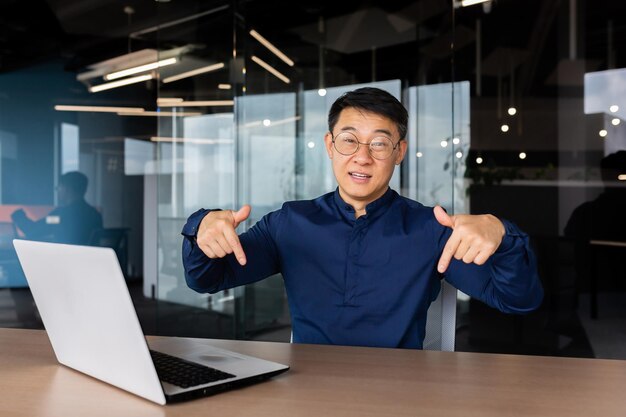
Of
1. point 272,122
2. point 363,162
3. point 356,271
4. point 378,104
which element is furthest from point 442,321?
point 272,122

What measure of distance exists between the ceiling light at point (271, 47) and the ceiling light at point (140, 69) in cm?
62

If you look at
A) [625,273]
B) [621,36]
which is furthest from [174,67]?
[625,273]

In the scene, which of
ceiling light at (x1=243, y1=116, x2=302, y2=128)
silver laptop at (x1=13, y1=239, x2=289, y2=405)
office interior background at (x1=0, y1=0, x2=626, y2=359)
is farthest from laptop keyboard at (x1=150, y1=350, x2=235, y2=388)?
ceiling light at (x1=243, y1=116, x2=302, y2=128)

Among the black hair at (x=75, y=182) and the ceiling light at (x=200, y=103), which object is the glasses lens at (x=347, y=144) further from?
the black hair at (x=75, y=182)

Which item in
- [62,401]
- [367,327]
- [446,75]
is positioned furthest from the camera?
[446,75]

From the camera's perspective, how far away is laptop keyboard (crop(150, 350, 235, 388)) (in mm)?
1132

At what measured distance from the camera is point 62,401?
109 centimetres

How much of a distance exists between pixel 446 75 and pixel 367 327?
9.20ft

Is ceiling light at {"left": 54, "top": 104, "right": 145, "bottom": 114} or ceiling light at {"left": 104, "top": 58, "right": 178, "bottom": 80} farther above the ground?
ceiling light at {"left": 104, "top": 58, "right": 178, "bottom": 80}

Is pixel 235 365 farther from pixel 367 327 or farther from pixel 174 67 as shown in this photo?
pixel 174 67

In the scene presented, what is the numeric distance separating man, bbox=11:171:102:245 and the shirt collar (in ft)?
9.96

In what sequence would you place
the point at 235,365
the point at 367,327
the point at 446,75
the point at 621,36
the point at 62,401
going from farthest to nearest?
1. the point at 446,75
2. the point at 621,36
3. the point at 367,327
4. the point at 235,365
5. the point at 62,401

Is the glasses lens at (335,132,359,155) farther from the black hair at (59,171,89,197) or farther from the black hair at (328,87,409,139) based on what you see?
the black hair at (59,171,89,197)

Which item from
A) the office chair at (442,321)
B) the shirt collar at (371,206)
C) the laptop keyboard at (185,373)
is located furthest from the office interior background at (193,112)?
the laptop keyboard at (185,373)
